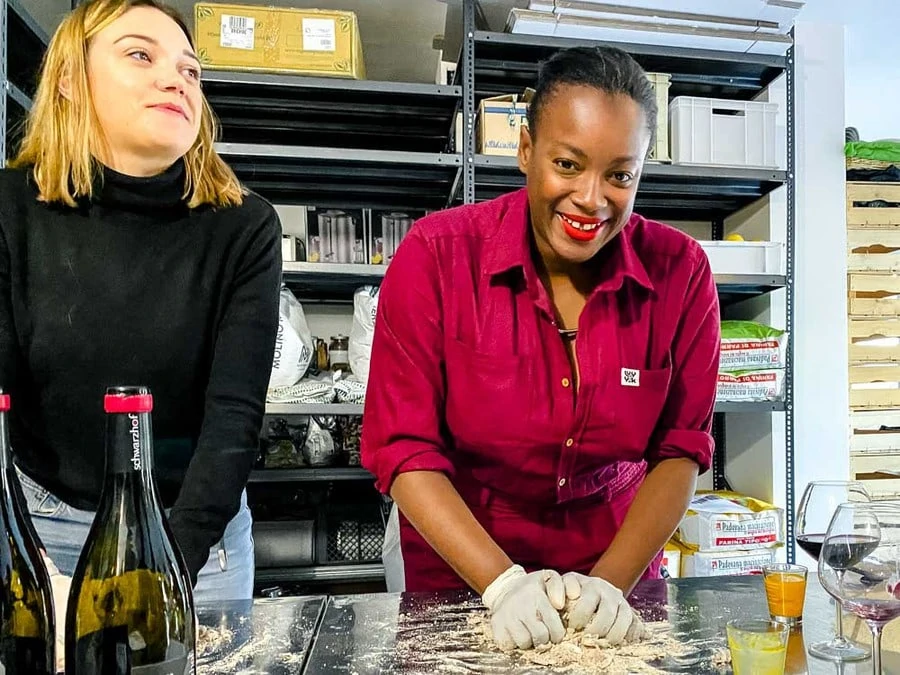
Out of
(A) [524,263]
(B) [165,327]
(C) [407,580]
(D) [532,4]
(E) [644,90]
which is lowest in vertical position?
(C) [407,580]

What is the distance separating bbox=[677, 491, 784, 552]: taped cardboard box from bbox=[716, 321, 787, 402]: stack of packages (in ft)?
1.23

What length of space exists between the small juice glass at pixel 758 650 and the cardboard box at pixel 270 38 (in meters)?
1.93

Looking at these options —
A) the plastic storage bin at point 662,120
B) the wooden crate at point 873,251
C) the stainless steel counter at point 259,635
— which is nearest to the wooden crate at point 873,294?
the wooden crate at point 873,251

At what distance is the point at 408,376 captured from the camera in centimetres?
102

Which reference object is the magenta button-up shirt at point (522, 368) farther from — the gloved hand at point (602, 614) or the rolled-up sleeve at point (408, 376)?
the gloved hand at point (602, 614)

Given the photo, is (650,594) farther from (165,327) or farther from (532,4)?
(532,4)

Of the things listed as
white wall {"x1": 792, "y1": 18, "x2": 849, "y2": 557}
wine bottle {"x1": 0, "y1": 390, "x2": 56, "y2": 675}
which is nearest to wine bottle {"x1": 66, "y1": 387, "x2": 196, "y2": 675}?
wine bottle {"x1": 0, "y1": 390, "x2": 56, "y2": 675}

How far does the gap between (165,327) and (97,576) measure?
20.7 inches

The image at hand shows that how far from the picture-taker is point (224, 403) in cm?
97

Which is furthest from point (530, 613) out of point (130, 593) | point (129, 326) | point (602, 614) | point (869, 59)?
point (869, 59)

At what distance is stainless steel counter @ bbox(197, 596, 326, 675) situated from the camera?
28.3 inches

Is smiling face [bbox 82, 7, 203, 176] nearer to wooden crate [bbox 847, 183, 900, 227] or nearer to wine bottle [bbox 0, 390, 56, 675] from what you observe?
wine bottle [bbox 0, 390, 56, 675]

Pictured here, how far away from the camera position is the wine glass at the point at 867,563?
0.67 m

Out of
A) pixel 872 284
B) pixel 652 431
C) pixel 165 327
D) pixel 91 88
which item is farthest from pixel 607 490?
pixel 872 284
